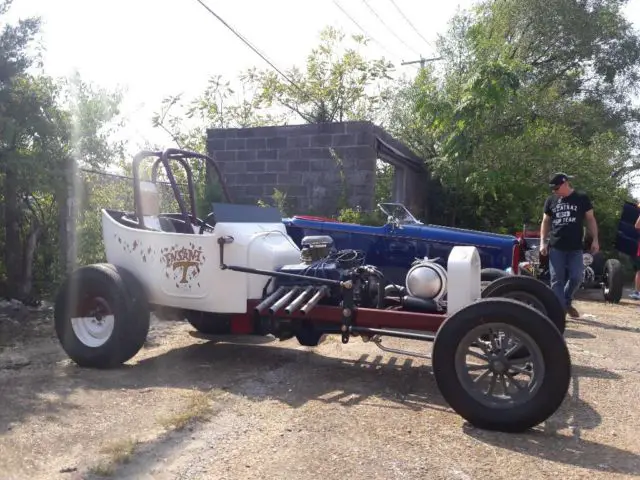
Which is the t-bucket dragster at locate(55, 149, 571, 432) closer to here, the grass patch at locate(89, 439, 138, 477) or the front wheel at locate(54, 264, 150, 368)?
the front wheel at locate(54, 264, 150, 368)

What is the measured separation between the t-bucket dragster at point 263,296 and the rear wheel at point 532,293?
0.32 feet

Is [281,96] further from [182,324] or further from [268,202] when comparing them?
[182,324]

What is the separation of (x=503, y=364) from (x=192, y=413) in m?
1.97

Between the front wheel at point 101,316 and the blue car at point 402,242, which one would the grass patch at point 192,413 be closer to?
the front wheel at point 101,316

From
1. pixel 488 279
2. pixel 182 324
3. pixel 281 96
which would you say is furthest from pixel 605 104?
pixel 182 324

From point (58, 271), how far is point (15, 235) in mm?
697

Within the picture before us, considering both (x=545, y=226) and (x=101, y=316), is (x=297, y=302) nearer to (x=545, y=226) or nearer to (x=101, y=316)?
(x=101, y=316)

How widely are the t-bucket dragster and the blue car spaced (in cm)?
126

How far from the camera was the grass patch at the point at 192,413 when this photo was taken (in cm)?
364

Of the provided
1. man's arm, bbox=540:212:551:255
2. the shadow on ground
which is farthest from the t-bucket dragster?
man's arm, bbox=540:212:551:255

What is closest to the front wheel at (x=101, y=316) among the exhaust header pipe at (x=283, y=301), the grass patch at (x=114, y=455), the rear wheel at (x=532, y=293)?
the exhaust header pipe at (x=283, y=301)

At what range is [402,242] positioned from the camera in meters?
6.68

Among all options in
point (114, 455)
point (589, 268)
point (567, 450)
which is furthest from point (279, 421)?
point (589, 268)

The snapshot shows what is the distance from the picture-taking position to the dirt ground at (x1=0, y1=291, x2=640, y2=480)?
306cm
